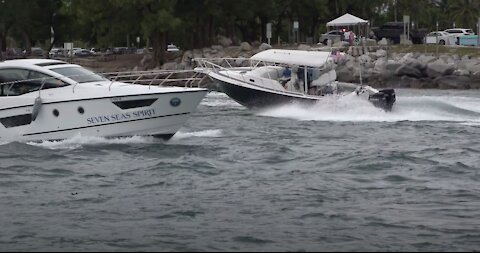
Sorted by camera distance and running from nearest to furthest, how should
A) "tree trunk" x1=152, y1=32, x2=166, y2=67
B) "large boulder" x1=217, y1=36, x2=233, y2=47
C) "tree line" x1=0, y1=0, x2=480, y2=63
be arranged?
1. "tree line" x1=0, y1=0, x2=480, y2=63
2. "tree trunk" x1=152, y1=32, x2=166, y2=67
3. "large boulder" x1=217, y1=36, x2=233, y2=47

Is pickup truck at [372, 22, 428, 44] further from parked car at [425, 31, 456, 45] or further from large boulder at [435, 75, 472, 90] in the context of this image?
large boulder at [435, 75, 472, 90]

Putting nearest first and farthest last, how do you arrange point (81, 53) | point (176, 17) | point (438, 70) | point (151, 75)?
point (151, 75)
point (438, 70)
point (176, 17)
point (81, 53)

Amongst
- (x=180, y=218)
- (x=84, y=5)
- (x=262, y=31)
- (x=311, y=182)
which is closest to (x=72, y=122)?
(x=311, y=182)

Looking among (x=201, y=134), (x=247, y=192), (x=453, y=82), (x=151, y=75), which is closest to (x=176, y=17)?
(x=453, y=82)

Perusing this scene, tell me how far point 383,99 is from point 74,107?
14112mm

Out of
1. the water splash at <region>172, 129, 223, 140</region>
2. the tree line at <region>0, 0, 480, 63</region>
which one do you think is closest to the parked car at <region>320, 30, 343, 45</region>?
the tree line at <region>0, 0, 480, 63</region>

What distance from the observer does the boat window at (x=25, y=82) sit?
23.5 metres

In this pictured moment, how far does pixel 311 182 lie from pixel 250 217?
378 centimetres

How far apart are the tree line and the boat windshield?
148 feet

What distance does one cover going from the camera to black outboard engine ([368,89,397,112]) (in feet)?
110

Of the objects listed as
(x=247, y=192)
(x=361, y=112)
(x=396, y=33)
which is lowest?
(x=247, y=192)

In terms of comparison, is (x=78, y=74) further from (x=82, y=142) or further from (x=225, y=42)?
(x=225, y=42)

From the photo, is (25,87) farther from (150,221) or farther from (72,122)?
(150,221)

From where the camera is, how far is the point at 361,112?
111 feet
